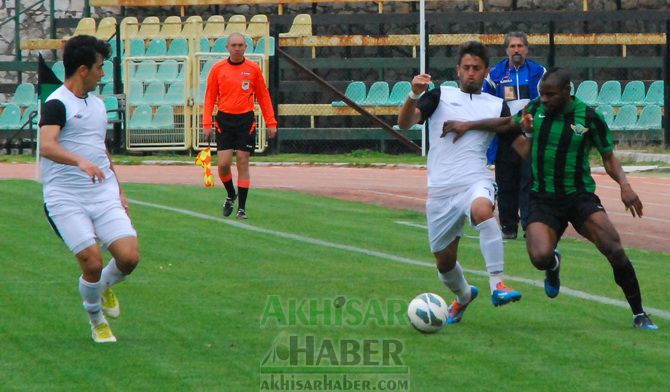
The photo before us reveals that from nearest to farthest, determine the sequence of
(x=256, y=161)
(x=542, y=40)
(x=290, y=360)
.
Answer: (x=290, y=360) < (x=256, y=161) < (x=542, y=40)

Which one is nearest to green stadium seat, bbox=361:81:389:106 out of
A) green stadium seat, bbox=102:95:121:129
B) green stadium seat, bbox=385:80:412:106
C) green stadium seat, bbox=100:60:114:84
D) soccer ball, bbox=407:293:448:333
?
green stadium seat, bbox=385:80:412:106

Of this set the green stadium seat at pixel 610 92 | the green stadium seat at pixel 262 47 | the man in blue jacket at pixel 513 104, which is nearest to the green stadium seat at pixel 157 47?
the green stadium seat at pixel 262 47

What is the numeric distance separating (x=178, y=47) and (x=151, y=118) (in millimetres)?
2211

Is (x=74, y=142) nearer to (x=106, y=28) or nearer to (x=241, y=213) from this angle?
(x=241, y=213)

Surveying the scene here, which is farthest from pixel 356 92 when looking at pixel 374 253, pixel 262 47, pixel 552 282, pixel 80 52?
pixel 80 52

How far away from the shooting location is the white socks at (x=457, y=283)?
31.1ft

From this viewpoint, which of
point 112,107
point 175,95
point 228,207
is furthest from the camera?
point 175,95

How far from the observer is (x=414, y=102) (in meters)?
9.33

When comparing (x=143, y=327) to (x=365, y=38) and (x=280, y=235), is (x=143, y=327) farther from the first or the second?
(x=365, y=38)

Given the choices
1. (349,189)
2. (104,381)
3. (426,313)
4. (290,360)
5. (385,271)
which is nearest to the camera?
(104,381)

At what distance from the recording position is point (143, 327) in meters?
9.34

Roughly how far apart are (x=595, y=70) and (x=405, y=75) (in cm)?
409

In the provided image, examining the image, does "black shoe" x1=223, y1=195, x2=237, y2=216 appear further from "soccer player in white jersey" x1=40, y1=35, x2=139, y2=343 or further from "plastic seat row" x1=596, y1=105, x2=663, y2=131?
"plastic seat row" x1=596, y1=105, x2=663, y2=131

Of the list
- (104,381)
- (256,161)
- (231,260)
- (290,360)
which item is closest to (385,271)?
(231,260)
